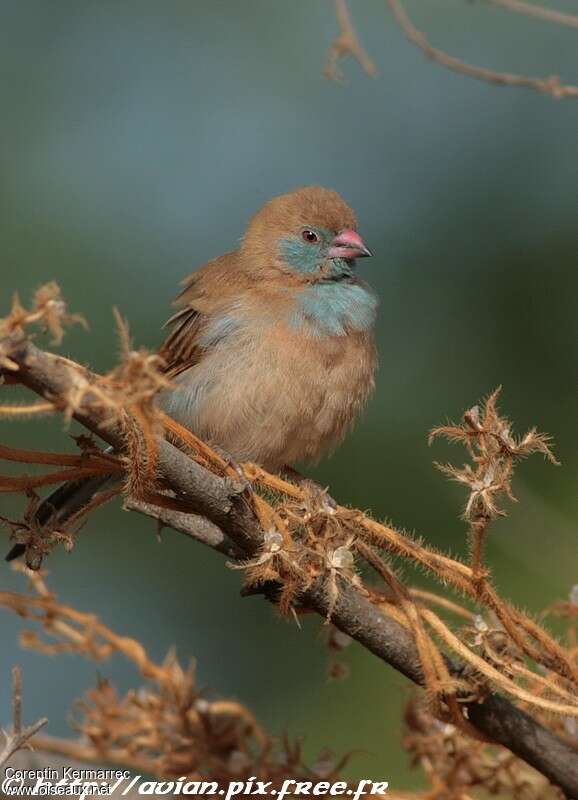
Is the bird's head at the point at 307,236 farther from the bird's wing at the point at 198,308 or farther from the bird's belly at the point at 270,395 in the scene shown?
the bird's belly at the point at 270,395

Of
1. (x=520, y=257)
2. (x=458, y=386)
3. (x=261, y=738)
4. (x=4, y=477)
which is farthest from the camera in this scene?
(x=520, y=257)

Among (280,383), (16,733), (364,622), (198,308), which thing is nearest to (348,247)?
(198,308)

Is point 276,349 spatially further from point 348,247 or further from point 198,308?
point 348,247

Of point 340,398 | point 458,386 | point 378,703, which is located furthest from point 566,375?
point 378,703

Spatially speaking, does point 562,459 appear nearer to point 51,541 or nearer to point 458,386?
point 458,386

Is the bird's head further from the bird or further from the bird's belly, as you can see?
the bird's belly

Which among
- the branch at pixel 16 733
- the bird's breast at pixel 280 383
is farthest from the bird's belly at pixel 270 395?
the branch at pixel 16 733
